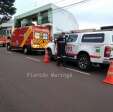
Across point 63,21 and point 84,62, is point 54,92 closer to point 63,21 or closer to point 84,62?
point 84,62

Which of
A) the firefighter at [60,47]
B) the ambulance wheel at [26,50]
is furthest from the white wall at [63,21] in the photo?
the firefighter at [60,47]

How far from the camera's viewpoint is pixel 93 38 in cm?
1282

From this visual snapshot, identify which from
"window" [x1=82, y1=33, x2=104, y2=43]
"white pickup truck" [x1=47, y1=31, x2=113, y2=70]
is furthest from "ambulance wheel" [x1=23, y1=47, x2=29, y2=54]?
"window" [x1=82, y1=33, x2=104, y2=43]

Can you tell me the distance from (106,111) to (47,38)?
1632 centimetres

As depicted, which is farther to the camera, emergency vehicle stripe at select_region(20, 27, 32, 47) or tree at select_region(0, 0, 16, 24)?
tree at select_region(0, 0, 16, 24)

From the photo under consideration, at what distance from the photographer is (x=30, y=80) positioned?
10.3 m

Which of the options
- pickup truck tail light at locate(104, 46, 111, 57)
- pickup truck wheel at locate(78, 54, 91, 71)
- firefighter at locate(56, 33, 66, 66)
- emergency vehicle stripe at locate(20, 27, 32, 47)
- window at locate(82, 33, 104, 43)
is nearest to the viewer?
pickup truck tail light at locate(104, 46, 111, 57)

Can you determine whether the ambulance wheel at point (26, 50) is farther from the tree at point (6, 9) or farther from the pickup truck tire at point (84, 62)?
the tree at point (6, 9)

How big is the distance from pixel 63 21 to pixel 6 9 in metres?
10.5

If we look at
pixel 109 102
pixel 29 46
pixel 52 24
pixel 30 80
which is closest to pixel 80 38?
pixel 30 80

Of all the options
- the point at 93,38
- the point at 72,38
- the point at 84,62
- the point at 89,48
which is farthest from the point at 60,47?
the point at 93,38

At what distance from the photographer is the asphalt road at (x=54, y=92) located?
6750 mm

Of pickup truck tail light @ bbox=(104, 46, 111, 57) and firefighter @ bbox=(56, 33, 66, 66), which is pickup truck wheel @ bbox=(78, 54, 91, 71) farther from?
firefighter @ bbox=(56, 33, 66, 66)

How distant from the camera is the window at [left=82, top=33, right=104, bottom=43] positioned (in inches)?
484
